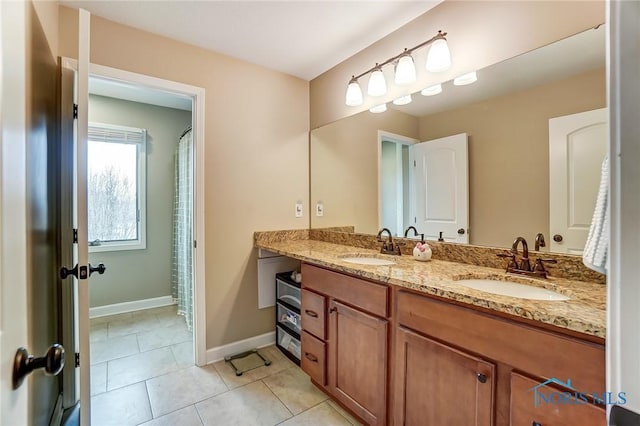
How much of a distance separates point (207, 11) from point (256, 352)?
240 cm

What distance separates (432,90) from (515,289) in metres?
1.19

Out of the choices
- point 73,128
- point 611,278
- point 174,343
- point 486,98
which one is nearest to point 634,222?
point 611,278

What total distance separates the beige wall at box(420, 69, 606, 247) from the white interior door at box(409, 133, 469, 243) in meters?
0.05

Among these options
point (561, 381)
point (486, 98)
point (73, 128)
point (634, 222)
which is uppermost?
point (486, 98)

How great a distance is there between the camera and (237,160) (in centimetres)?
235

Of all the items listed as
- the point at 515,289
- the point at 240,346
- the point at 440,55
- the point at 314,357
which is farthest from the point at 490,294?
the point at 240,346

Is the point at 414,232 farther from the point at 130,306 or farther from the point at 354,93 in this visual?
the point at 130,306

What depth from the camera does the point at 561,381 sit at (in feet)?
2.77

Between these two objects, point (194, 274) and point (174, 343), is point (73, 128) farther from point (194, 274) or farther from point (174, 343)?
point (174, 343)

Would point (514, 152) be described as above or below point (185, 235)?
above

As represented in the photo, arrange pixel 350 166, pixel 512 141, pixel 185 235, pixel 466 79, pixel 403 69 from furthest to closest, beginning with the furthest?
pixel 185 235, pixel 350 166, pixel 403 69, pixel 466 79, pixel 512 141

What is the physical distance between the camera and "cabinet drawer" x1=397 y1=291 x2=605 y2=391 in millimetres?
801

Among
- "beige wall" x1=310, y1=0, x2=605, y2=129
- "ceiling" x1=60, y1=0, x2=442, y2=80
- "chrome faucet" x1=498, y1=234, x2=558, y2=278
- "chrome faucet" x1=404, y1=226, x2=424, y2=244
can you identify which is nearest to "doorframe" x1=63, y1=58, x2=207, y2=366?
"ceiling" x1=60, y1=0, x2=442, y2=80

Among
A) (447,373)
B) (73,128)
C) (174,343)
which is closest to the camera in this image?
(447,373)
